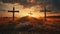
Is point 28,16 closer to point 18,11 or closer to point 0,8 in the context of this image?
point 18,11

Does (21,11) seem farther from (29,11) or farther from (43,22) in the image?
(43,22)

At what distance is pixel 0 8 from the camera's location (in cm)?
963

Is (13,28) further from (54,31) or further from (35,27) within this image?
(54,31)

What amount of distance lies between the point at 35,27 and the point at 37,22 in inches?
12.0

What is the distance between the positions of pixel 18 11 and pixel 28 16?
0.64 metres

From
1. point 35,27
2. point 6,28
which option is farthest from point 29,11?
point 6,28

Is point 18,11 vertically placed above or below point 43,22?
above

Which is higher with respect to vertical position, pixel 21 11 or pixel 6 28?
pixel 21 11

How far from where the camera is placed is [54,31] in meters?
9.34

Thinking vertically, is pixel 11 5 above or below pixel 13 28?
above

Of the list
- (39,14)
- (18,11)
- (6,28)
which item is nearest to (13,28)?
(6,28)

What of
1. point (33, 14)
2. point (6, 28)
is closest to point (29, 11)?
point (33, 14)

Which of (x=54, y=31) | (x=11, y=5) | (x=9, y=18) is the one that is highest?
(x=11, y=5)

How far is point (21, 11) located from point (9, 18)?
0.78 meters
